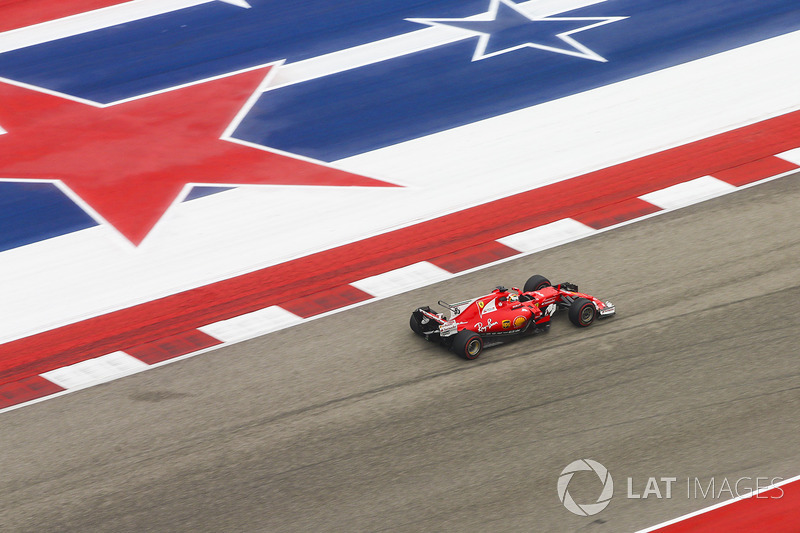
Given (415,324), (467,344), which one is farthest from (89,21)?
(467,344)

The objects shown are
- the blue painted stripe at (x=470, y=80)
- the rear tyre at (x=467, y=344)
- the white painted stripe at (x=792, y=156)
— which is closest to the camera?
the rear tyre at (x=467, y=344)

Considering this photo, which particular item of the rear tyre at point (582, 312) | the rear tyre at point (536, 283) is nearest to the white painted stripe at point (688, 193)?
the rear tyre at point (536, 283)

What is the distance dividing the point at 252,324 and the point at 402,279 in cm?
209

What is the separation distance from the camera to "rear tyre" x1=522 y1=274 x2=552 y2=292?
12.9m

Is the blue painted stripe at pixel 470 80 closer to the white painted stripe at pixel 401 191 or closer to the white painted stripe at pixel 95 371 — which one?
the white painted stripe at pixel 401 191

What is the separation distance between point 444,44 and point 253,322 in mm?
8612

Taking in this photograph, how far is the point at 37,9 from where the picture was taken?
22.2 metres

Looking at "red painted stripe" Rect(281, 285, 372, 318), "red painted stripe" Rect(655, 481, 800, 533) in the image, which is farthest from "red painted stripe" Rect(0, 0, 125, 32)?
"red painted stripe" Rect(655, 481, 800, 533)

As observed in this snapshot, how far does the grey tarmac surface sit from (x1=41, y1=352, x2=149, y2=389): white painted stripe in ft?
0.67

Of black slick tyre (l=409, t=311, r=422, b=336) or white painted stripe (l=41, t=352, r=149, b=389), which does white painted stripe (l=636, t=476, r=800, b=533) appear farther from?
white painted stripe (l=41, t=352, r=149, b=389)

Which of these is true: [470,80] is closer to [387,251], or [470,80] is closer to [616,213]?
[616,213]

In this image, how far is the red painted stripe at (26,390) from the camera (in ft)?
39.3

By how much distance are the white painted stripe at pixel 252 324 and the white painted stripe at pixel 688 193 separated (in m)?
5.64

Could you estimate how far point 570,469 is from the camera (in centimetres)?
1021
